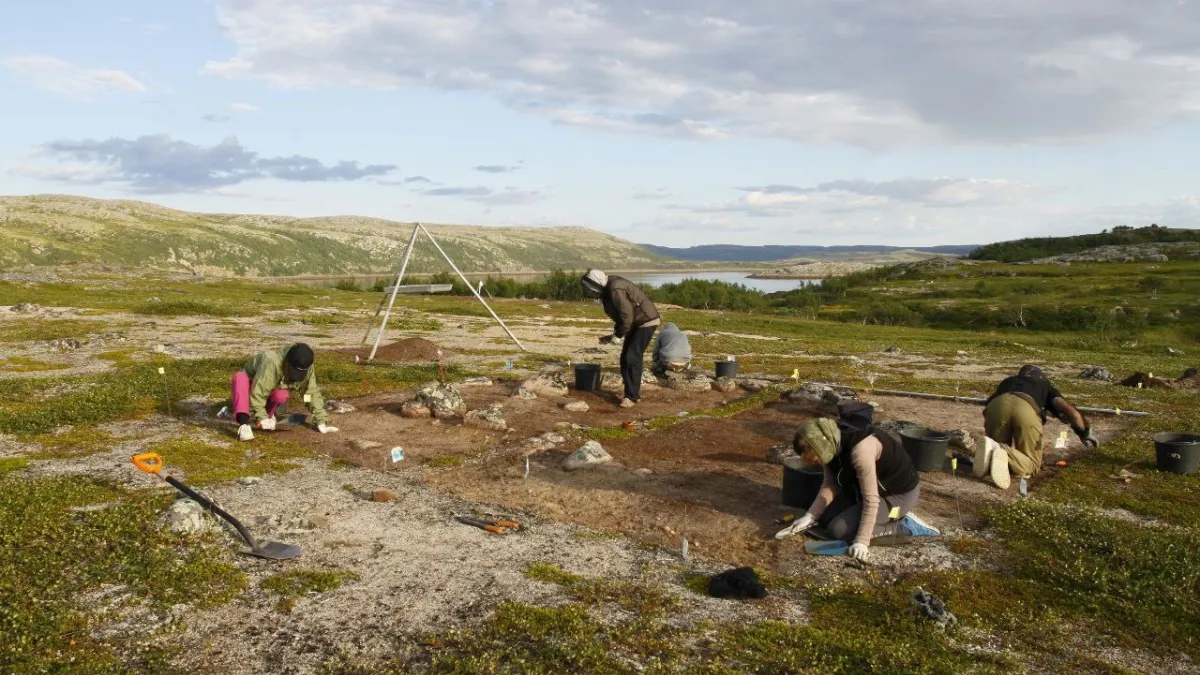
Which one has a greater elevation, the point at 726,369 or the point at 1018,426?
the point at 1018,426

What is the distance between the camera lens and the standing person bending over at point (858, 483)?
8953 mm

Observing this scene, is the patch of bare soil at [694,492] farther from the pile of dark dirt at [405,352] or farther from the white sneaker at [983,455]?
the pile of dark dirt at [405,352]

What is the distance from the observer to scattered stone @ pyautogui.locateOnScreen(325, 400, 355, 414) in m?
16.4

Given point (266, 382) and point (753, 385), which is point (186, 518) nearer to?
point (266, 382)

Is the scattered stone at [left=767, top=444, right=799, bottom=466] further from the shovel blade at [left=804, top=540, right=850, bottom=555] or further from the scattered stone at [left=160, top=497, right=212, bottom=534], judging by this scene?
the scattered stone at [left=160, top=497, right=212, bottom=534]

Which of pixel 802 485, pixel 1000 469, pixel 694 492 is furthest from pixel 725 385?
pixel 802 485

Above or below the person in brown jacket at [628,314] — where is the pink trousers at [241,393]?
below

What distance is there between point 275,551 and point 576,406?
9.40m

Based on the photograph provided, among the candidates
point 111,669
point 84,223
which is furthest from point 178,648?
point 84,223

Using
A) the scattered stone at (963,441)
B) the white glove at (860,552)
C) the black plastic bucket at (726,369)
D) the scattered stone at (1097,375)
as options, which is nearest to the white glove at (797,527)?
the white glove at (860,552)

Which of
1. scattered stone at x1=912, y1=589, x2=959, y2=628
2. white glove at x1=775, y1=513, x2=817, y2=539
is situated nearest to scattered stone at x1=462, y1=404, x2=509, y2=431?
white glove at x1=775, y1=513, x2=817, y2=539

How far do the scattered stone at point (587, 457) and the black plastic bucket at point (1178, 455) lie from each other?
998 centimetres

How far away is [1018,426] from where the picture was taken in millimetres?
12695

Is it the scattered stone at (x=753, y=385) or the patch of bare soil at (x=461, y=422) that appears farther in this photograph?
the scattered stone at (x=753, y=385)
